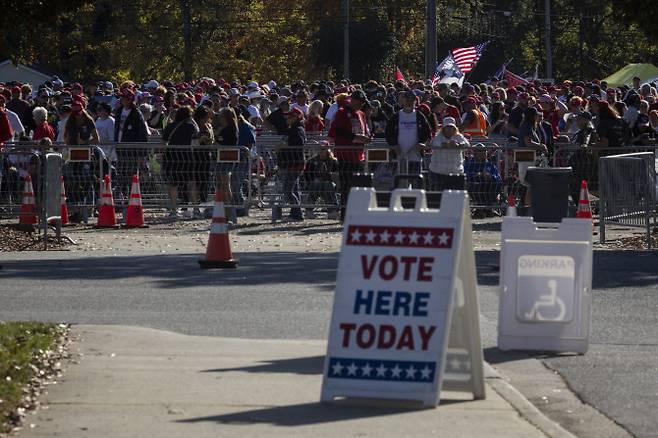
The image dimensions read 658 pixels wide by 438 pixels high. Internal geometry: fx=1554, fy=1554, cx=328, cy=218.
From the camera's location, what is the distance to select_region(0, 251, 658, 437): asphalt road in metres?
10.3

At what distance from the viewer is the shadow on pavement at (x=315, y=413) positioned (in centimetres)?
820

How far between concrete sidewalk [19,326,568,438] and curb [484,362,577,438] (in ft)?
0.07

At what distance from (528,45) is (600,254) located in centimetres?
7277

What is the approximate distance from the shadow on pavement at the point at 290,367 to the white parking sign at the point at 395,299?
126 cm

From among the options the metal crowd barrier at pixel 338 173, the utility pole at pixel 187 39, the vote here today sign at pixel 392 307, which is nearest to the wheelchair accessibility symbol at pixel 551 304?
the vote here today sign at pixel 392 307

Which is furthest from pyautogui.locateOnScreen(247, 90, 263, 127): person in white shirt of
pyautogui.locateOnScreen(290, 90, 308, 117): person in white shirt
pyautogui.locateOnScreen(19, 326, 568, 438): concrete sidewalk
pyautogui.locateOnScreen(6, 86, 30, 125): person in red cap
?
pyautogui.locateOnScreen(19, 326, 568, 438): concrete sidewalk

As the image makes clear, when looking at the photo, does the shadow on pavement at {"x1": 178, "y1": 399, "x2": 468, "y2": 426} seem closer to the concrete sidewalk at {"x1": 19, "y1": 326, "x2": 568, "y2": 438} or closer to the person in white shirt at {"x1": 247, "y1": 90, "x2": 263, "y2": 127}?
the concrete sidewalk at {"x1": 19, "y1": 326, "x2": 568, "y2": 438}

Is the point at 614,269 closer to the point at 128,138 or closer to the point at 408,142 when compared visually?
the point at 408,142

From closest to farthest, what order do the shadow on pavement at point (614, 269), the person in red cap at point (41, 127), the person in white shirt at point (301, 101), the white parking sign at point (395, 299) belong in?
1. the white parking sign at point (395, 299)
2. the shadow on pavement at point (614, 269)
3. the person in red cap at point (41, 127)
4. the person in white shirt at point (301, 101)

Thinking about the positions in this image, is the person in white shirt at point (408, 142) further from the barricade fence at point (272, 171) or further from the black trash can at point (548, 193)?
the black trash can at point (548, 193)

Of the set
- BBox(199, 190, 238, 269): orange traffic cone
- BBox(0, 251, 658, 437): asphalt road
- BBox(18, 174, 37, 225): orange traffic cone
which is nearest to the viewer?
BBox(0, 251, 658, 437): asphalt road

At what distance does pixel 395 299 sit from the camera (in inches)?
338

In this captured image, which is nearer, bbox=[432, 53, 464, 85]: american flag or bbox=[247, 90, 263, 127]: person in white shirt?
bbox=[247, 90, 263, 127]: person in white shirt

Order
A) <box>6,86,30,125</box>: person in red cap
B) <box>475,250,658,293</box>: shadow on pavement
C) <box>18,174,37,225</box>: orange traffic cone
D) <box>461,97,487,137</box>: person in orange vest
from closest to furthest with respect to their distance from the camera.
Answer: <box>475,250,658,293</box>: shadow on pavement, <box>18,174,37,225</box>: orange traffic cone, <box>461,97,487,137</box>: person in orange vest, <box>6,86,30,125</box>: person in red cap
